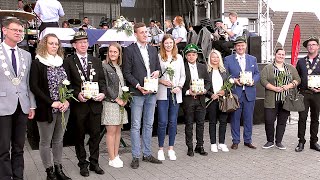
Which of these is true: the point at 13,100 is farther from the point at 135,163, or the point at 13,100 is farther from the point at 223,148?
the point at 223,148

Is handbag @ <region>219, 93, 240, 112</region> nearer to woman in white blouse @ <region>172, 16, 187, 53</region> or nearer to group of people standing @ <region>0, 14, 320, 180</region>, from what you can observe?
group of people standing @ <region>0, 14, 320, 180</region>

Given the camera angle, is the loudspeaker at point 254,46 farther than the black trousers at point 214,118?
Yes

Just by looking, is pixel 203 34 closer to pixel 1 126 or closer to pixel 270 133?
pixel 270 133

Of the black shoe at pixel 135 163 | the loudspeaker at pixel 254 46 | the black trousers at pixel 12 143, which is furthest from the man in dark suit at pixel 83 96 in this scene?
the loudspeaker at pixel 254 46

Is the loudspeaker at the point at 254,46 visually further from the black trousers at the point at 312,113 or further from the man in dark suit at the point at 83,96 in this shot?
the man in dark suit at the point at 83,96

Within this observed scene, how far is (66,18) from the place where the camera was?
14070 millimetres

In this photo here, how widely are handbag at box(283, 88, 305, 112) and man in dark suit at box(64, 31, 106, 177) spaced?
3.12 metres

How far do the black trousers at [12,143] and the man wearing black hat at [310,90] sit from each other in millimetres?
4406

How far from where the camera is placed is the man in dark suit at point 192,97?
5.84 m

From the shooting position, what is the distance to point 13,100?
13.4 ft

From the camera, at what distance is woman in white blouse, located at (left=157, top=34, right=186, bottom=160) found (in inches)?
216

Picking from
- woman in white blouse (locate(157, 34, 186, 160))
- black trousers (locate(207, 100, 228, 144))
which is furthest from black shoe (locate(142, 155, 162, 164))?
black trousers (locate(207, 100, 228, 144))

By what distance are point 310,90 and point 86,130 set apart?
12.2 feet

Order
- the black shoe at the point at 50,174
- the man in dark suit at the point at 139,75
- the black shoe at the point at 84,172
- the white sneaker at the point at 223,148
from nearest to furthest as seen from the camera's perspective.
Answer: the black shoe at the point at 50,174
the black shoe at the point at 84,172
the man in dark suit at the point at 139,75
the white sneaker at the point at 223,148
